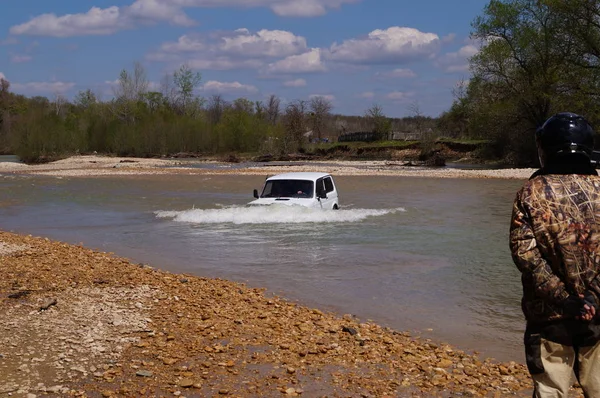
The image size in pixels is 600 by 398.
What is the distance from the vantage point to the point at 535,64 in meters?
58.6

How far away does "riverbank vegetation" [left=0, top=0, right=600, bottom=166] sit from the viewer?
52438 mm

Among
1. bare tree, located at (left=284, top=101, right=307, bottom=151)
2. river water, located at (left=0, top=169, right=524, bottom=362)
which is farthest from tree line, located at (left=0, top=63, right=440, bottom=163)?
river water, located at (left=0, top=169, right=524, bottom=362)

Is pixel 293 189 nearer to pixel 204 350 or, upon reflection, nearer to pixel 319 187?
pixel 319 187

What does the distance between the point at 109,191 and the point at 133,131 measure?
6365cm

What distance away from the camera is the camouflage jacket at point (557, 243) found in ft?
11.5

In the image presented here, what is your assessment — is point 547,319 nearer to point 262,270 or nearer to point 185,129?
point 262,270

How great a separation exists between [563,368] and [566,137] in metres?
1.24

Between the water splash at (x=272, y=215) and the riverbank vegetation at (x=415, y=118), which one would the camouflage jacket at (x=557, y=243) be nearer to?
the water splash at (x=272, y=215)

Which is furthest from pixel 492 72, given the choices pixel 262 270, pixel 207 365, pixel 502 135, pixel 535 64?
pixel 207 365

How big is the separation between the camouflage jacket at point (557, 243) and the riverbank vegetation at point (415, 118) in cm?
4903

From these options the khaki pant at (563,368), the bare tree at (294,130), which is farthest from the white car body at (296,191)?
the bare tree at (294,130)

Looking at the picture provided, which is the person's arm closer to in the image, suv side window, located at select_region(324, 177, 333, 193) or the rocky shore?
the rocky shore

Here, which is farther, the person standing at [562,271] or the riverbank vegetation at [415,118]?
the riverbank vegetation at [415,118]

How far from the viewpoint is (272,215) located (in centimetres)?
1917
